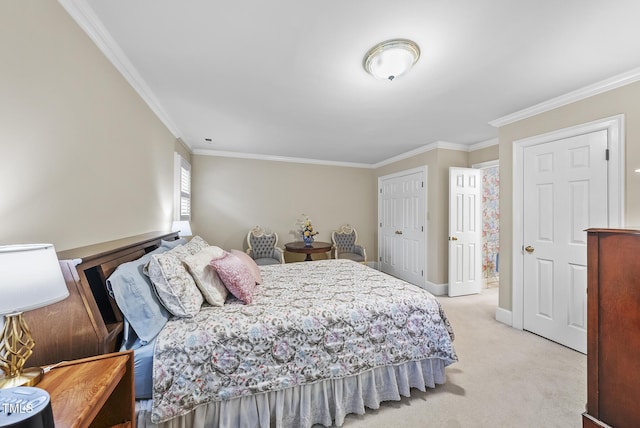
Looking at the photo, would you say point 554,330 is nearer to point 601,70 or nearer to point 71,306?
point 601,70

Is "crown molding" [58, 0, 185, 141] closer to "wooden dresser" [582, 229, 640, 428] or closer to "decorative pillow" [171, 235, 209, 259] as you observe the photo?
"decorative pillow" [171, 235, 209, 259]

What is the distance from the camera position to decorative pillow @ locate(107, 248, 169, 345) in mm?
1329

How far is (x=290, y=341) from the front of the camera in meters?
1.53

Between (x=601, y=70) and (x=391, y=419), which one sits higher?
(x=601, y=70)

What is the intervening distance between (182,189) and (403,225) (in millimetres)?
3832

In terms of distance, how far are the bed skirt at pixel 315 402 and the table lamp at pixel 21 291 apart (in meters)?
0.70

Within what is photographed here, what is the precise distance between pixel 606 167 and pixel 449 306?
7.42 ft

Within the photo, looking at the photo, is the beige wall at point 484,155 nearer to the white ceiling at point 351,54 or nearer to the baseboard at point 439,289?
the white ceiling at point 351,54

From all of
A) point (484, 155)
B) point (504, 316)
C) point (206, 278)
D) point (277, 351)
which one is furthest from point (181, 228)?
point (484, 155)

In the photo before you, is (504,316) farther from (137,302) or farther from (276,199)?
(276,199)

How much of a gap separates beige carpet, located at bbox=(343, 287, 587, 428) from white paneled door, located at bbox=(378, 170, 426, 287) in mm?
1848

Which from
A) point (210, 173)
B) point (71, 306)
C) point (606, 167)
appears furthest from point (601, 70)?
point (210, 173)

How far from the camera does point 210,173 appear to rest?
177 inches

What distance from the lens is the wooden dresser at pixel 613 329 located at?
1.28 m
